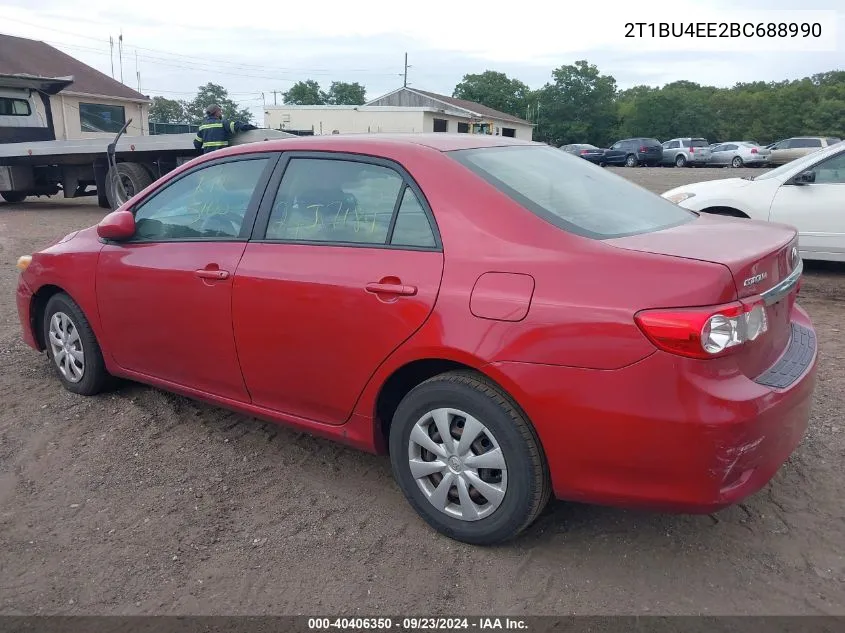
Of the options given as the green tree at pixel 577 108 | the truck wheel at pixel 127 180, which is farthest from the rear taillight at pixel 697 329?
the green tree at pixel 577 108

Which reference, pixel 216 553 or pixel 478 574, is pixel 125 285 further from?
pixel 478 574

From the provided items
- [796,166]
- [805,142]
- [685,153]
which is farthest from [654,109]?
[796,166]

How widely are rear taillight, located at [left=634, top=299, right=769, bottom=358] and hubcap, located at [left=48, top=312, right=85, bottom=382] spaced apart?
3.48 m

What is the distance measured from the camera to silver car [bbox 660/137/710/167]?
123 feet

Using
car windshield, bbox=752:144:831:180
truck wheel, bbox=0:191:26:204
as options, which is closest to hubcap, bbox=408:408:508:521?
car windshield, bbox=752:144:831:180

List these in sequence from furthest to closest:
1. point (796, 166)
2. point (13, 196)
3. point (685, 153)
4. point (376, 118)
→ point (376, 118) < point (685, 153) < point (13, 196) < point (796, 166)

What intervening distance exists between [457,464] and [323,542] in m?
0.67

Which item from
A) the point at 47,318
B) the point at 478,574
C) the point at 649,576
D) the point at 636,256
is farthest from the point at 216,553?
the point at 47,318

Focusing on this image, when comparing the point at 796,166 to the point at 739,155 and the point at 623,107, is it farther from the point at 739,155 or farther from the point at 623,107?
the point at 623,107

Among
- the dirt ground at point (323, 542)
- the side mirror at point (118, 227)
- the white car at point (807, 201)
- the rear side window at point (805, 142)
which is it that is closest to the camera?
the dirt ground at point (323, 542)

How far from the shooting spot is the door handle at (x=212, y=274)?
3490mm

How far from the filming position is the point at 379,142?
330cm

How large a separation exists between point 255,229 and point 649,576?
2.31m

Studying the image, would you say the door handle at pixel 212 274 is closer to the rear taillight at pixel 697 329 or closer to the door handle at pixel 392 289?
the door handle at pixel 392 289
